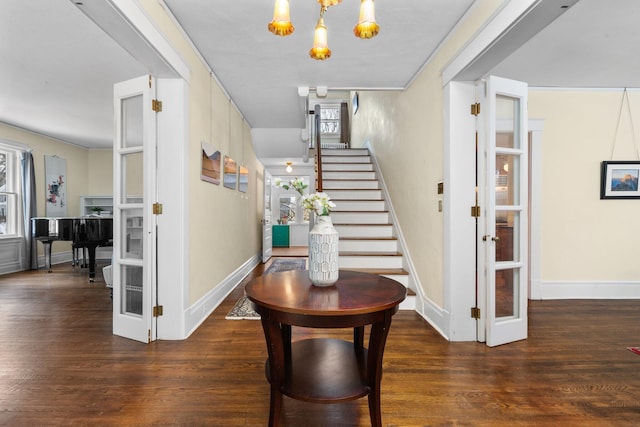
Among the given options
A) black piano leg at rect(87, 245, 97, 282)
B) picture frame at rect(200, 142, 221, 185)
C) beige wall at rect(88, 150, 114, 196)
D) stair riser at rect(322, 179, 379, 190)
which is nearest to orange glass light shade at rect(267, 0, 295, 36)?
picture frame at rect(200, 142, 221, 185)

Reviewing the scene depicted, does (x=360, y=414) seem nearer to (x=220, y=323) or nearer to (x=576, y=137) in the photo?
(x=220, y=323)

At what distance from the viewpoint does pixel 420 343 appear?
260 cm

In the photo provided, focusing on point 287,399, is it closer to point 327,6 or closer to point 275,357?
point 275,357

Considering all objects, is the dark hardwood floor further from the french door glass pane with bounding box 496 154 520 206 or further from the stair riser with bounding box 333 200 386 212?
the stair riser with bounding box 333 200 386 212

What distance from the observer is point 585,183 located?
3.83 meters

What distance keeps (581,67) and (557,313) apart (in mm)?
2573

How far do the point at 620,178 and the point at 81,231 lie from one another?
7.65 meters

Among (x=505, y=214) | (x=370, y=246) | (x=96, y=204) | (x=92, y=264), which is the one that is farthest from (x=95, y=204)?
(x=505, y=214)

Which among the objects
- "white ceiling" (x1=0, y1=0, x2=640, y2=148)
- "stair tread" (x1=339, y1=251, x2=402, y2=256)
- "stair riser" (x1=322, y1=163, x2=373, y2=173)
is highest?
"white ceiling" (x1=0, y1=0, x2=640, y2=148)

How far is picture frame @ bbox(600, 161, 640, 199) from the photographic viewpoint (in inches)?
149

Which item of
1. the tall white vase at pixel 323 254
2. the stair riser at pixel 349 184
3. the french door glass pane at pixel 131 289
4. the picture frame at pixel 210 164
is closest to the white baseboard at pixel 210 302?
the french door glass pane at pixel 131 289

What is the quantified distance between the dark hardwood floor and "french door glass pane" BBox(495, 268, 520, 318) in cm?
27

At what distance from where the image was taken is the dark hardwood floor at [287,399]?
1695 millimetres

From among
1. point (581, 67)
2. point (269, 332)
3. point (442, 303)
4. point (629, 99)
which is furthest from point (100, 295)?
point (629, 99)
